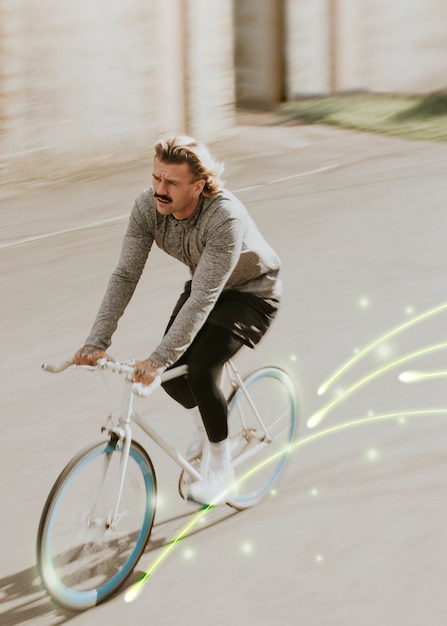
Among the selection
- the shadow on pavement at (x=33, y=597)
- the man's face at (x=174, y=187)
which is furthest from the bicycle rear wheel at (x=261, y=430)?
the man's face at (x=174, y=187)

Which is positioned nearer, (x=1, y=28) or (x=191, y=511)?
(x=191, y=511)

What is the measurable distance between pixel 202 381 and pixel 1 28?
9327 millimetres

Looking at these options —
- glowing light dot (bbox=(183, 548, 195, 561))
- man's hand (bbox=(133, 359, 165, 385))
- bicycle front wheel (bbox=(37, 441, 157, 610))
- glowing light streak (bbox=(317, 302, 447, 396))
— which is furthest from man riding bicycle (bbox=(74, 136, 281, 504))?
glowing light streak (bbox=(317, 302, 447, 396))

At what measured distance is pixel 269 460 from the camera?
6297 mm

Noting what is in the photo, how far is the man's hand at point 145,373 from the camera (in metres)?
4.74

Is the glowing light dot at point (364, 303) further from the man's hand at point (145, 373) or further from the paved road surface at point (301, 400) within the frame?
the man's hand at point (145, 373)

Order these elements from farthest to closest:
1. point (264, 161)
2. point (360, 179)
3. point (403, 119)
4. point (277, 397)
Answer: point (403, 119) → point (264, 161) → point (360, 179) → point (277, 397)

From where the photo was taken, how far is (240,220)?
504cm

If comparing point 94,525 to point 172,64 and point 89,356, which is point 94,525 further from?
point 172,64

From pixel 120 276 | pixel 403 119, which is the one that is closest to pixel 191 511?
pixel 120 276

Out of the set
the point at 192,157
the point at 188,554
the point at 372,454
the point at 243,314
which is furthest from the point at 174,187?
the point at 372,454

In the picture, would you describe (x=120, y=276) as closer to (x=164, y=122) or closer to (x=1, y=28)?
(x=1, y=28)

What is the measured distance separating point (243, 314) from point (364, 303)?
12.1 ft

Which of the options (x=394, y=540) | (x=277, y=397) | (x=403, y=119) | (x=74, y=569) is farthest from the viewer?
(x=403, y=119)
